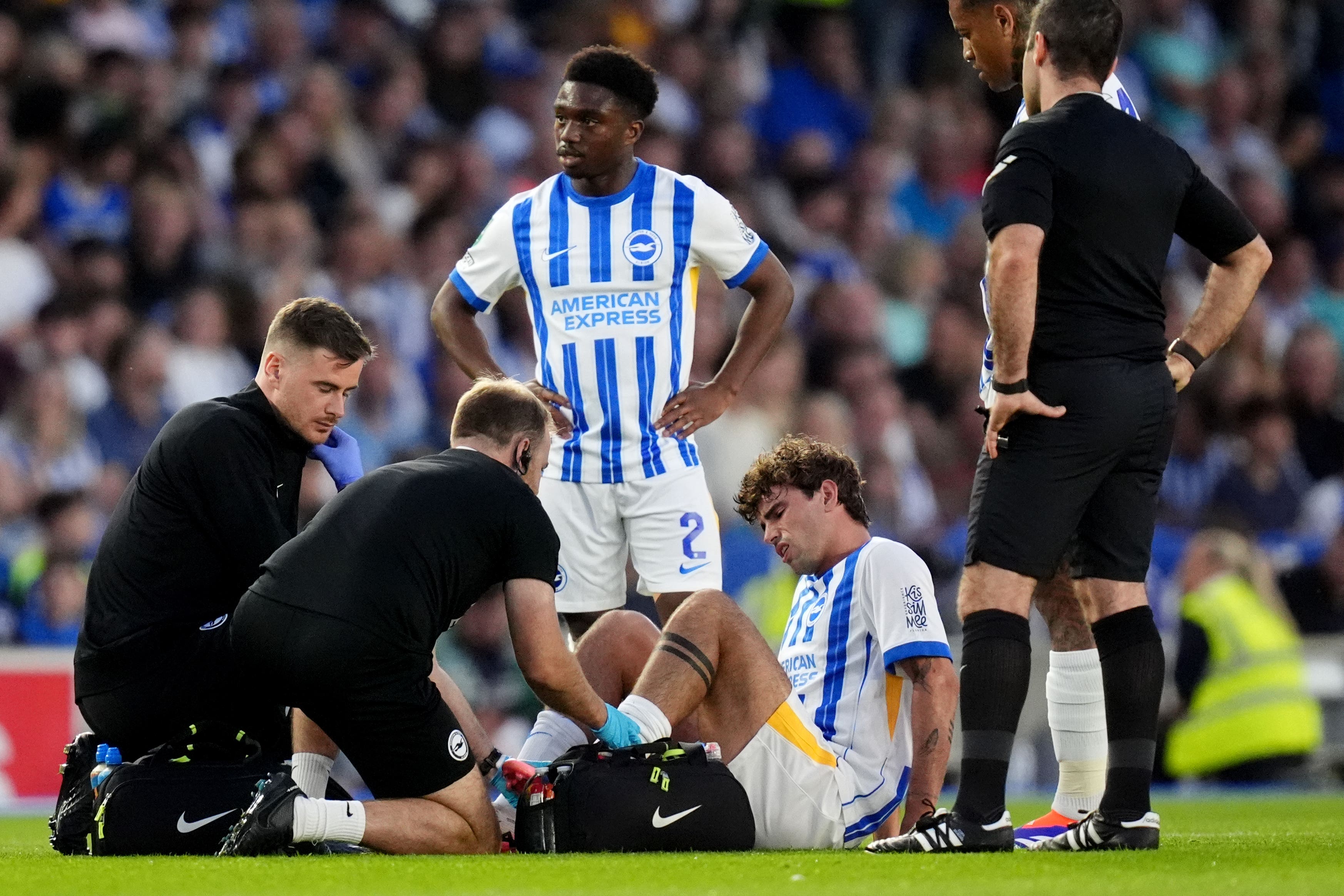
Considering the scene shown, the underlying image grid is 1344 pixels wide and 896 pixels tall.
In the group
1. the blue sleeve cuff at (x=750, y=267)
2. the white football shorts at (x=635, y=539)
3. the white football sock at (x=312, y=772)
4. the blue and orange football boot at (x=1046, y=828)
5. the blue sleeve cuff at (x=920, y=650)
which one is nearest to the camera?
the blue sleeve cuff at (x=920, y=650)

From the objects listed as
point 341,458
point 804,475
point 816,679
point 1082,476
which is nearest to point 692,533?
point 804,475

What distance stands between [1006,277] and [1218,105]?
1093 centimetres

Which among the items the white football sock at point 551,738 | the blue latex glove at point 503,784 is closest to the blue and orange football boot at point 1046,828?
the white football sock at point 551,738

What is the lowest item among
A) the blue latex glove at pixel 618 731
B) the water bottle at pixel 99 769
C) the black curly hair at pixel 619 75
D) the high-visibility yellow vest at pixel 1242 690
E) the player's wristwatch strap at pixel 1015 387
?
the high-visibility yellow vest at pixel 1242 690

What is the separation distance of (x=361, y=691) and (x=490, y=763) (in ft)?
2.48

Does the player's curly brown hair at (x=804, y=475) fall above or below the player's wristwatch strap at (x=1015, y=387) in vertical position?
below

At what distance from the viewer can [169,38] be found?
11414 millimetres

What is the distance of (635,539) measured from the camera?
21.1ft

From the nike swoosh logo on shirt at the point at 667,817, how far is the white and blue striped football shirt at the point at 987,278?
1397 millimetres

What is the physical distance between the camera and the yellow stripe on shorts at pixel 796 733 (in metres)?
5.29

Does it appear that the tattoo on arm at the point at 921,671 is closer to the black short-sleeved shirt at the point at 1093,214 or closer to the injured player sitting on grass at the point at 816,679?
the injured player sitting on grass at the point at 816,679

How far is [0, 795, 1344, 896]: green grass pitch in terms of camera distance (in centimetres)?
398

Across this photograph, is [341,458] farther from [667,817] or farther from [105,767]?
[667,817]

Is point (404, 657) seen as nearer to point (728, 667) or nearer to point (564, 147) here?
point (728, 667)
